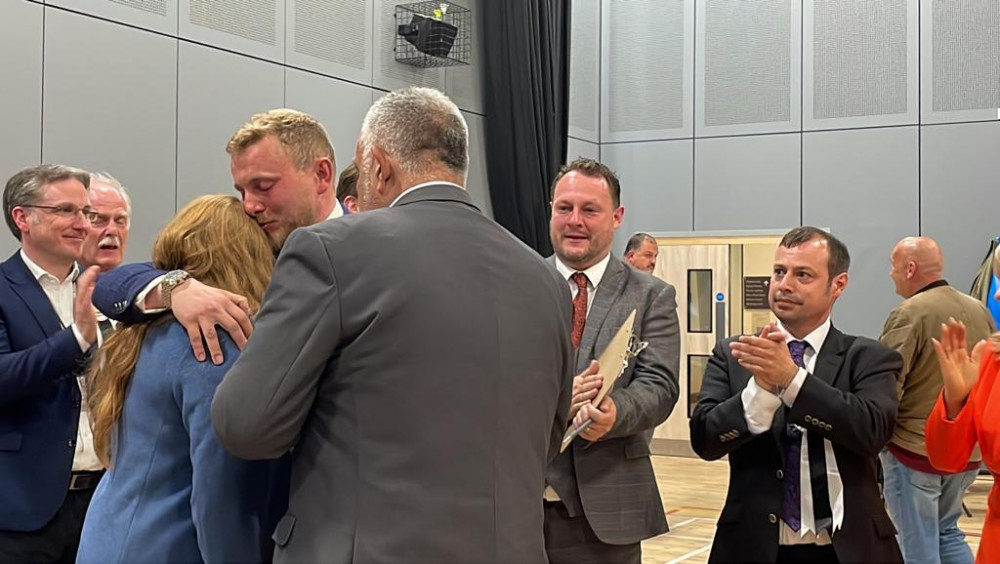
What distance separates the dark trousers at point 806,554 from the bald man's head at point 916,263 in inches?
129

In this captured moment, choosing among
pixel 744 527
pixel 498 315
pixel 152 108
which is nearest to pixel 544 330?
pixel 498 315

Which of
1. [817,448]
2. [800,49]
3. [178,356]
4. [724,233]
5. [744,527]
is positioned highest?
[800,49]

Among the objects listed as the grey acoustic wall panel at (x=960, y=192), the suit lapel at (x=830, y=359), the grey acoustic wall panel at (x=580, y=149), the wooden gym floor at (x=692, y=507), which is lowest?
the wooden gym floor at (x=692, y=507)

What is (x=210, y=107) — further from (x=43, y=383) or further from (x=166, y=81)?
(x=43, y=383)

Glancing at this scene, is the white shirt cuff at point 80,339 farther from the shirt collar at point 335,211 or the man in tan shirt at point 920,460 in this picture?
the man in tan shirt at point 920,460

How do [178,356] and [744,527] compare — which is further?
[744,527]

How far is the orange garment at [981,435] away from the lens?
107 inches

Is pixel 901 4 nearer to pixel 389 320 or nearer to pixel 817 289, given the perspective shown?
pixel 817 289

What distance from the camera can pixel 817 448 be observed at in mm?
2805

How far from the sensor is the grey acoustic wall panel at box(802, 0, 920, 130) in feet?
32.6

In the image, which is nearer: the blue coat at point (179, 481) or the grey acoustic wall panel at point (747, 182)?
the blue coat at point (179, 481)

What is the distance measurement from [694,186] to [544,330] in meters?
9.26

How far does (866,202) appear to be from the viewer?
1005cm

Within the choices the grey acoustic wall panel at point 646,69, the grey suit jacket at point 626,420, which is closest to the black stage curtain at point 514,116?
the grey acoustic wall panel at point 646,69
